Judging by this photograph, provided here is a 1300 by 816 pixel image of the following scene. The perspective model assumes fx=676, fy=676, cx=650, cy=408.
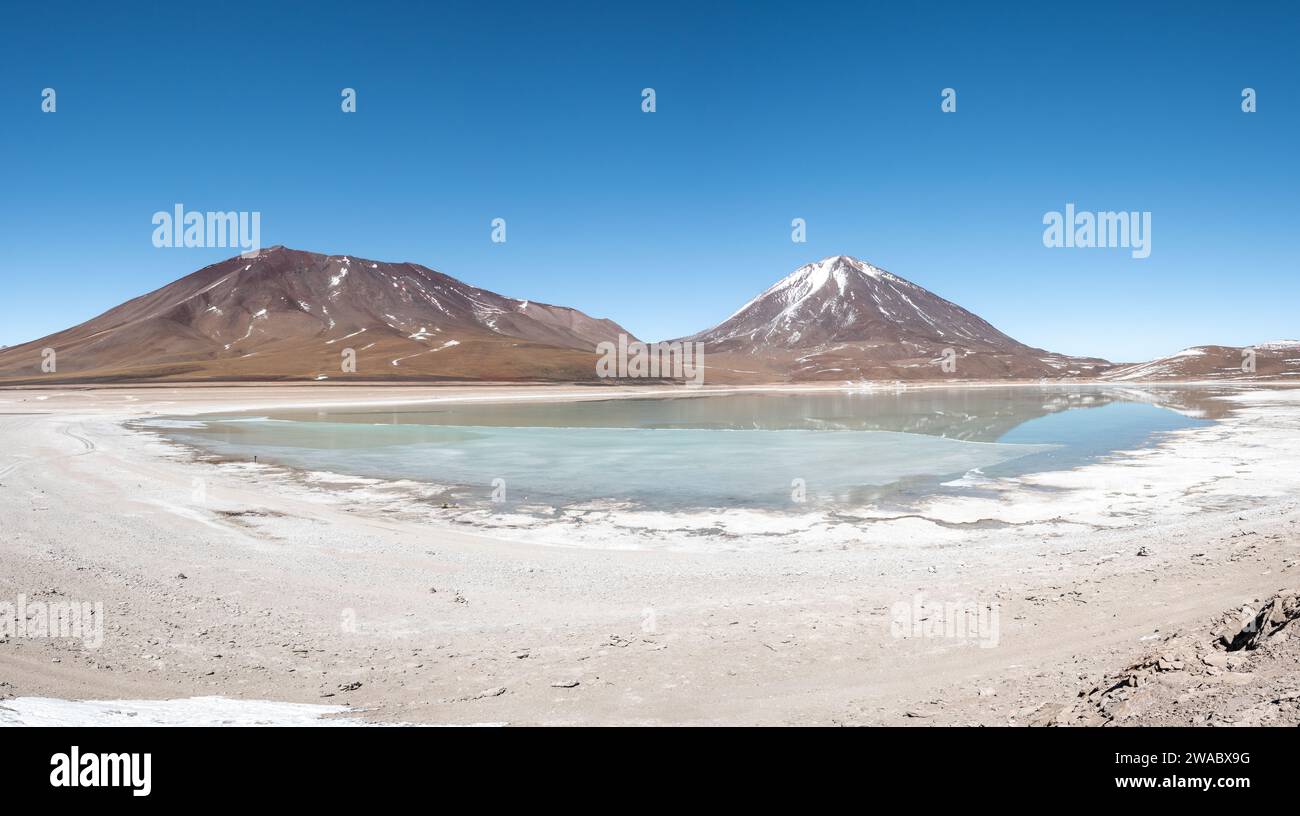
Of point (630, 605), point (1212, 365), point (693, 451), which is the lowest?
point (630, 605)

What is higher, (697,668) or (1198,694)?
(1198,694)

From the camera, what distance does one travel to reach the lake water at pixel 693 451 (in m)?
17.4

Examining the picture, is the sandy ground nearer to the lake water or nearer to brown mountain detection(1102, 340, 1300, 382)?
the lake water

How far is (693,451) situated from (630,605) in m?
17.8

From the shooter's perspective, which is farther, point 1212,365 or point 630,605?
point 1212,365

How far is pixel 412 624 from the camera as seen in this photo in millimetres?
7996

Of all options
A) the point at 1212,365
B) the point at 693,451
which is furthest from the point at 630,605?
the point at 1212,365

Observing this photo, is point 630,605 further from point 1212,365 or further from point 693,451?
point 1212,365

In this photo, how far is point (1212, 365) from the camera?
540 ft

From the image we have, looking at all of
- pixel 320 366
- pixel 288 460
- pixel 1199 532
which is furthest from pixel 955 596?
pixel 320 366

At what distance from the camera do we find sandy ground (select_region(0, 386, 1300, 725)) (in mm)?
5996

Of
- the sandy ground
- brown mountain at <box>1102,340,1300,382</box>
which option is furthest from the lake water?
brown mountain at <box>1102,340,1300,382</box>
